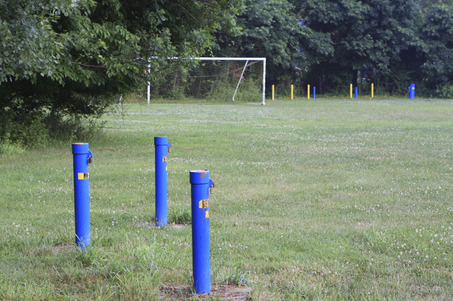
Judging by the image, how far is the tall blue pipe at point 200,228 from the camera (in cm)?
416

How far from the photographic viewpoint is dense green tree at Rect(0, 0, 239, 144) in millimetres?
9836

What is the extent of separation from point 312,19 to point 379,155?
4366 cm

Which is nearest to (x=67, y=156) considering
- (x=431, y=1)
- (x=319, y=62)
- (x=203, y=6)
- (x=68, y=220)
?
(x=203, y=6)

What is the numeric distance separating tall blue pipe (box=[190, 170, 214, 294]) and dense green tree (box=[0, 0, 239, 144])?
641cm

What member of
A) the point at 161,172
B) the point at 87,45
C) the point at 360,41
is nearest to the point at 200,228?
the point at 161,172

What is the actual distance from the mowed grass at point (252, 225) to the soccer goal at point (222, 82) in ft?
74.4

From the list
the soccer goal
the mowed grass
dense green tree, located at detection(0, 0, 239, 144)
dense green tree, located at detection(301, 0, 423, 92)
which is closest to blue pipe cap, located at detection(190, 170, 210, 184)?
the mowed grass

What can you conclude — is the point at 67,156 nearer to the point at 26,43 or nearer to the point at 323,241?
the point at 26,43

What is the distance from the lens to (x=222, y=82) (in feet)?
130

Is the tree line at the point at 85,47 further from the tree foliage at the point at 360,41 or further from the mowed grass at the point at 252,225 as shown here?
the tree foliage at the point at 360,41

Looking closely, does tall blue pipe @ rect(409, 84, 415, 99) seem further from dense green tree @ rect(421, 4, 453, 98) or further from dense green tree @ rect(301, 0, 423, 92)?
dense green tree @ rect(301, 0, 423, 92)

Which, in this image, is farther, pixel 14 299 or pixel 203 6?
pixel 203 6

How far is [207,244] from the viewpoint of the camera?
169 inches

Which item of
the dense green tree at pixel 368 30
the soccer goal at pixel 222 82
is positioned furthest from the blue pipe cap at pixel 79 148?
the dense green tree at pixel 368 30
